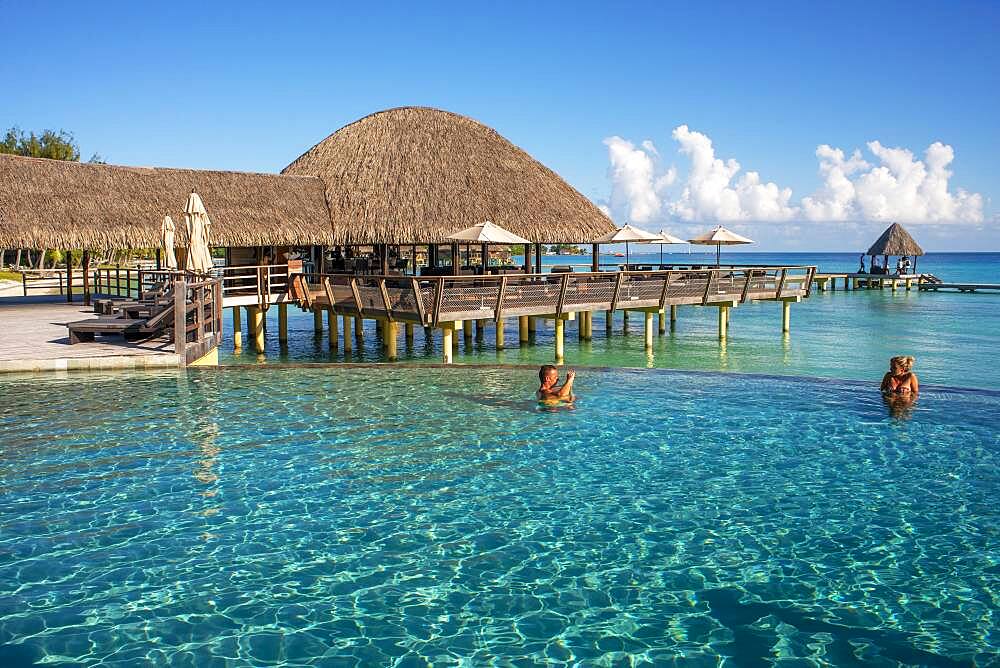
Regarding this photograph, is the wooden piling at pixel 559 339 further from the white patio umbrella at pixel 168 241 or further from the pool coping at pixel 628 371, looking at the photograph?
the white patio umbrella at pixel 168 241

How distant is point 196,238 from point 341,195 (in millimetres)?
6311

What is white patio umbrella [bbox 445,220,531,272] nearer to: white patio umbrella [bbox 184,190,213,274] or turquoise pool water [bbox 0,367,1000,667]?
white patio umbrella [bbox 184,190,213,274]

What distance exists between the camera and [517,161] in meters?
25.9

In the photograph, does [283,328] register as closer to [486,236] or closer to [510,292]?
[486,236]

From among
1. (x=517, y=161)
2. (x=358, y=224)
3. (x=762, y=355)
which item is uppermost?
(x=517, y=161)

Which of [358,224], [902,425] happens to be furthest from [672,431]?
[358,224]

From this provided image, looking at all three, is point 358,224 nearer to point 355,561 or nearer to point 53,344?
point 53,344

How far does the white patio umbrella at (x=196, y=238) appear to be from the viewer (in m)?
17.9

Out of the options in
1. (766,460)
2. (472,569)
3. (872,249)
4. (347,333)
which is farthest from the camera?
(872,249)

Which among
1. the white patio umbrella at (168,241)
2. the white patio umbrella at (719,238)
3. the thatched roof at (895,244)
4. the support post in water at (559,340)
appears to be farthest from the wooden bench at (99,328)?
the thatched roof at (895,244)

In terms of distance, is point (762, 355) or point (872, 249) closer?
point (762, 355)

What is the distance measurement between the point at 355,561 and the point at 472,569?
86 cm

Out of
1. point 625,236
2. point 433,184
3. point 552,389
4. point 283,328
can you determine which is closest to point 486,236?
point 433,184

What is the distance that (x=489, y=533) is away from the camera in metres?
6.67
